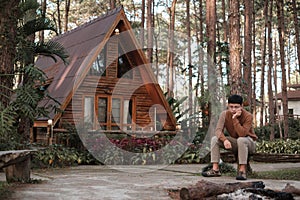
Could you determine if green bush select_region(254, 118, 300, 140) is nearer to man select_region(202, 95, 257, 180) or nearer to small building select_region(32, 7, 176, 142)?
small building select_region(32, 7, 176, 142)

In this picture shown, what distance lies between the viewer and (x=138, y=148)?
11625mm

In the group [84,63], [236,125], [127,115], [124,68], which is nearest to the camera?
[236,125]

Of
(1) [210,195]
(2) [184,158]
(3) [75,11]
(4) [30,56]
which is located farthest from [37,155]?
(3) [75,11]

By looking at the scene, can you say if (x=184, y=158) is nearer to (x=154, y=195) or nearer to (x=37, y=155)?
(x=37, y=155)

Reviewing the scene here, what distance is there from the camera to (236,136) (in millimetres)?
5875

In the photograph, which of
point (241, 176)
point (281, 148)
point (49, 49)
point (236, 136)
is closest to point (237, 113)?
point (236, 136)

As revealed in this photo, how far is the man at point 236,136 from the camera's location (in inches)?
220

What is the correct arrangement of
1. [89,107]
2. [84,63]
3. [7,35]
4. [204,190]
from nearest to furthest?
[204,190]
[7,35]
[84,63]
[89,107]

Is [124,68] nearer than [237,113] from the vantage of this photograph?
No

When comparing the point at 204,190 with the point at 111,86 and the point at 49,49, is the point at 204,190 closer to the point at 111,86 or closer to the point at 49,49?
the point at 49,49

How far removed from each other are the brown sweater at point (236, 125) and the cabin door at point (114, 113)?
8.79m

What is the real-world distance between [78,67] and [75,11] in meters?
20.0

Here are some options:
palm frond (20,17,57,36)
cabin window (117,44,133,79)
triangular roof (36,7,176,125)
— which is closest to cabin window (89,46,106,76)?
triangular roof (36,7,176,125)

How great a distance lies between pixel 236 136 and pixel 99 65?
918 centimetres
